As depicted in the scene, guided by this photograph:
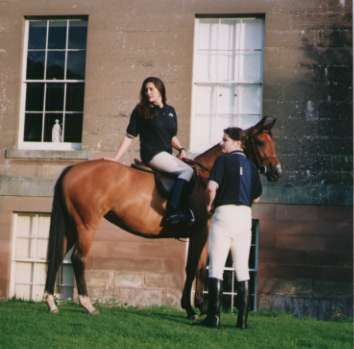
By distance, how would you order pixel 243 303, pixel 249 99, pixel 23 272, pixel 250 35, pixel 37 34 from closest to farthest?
1. pixel 243 303
2. pixel 249 99
3. pixel 250 35
4. pixel 23 272
5. pixel 37 34

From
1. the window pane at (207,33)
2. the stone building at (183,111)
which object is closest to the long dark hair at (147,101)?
the stone building at (183,111)

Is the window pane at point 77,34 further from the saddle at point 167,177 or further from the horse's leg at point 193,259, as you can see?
the horse's leg at point 193,259

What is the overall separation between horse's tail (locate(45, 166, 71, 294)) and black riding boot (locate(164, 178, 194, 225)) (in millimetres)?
1357

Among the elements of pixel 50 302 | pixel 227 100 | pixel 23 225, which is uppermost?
pixel 227 100

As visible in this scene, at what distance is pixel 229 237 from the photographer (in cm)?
730

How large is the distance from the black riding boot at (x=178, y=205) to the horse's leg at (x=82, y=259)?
105cm

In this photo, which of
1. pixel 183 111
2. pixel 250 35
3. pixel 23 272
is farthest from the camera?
pixel 23 272

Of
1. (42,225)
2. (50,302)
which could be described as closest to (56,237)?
(50,302)

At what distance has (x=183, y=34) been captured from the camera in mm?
13578

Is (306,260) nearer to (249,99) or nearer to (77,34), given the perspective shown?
(249,99)

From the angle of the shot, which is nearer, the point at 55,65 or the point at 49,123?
the point at 49,123

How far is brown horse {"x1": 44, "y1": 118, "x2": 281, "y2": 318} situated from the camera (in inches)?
333

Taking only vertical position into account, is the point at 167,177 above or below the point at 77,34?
below

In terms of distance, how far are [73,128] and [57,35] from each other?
207 cm
